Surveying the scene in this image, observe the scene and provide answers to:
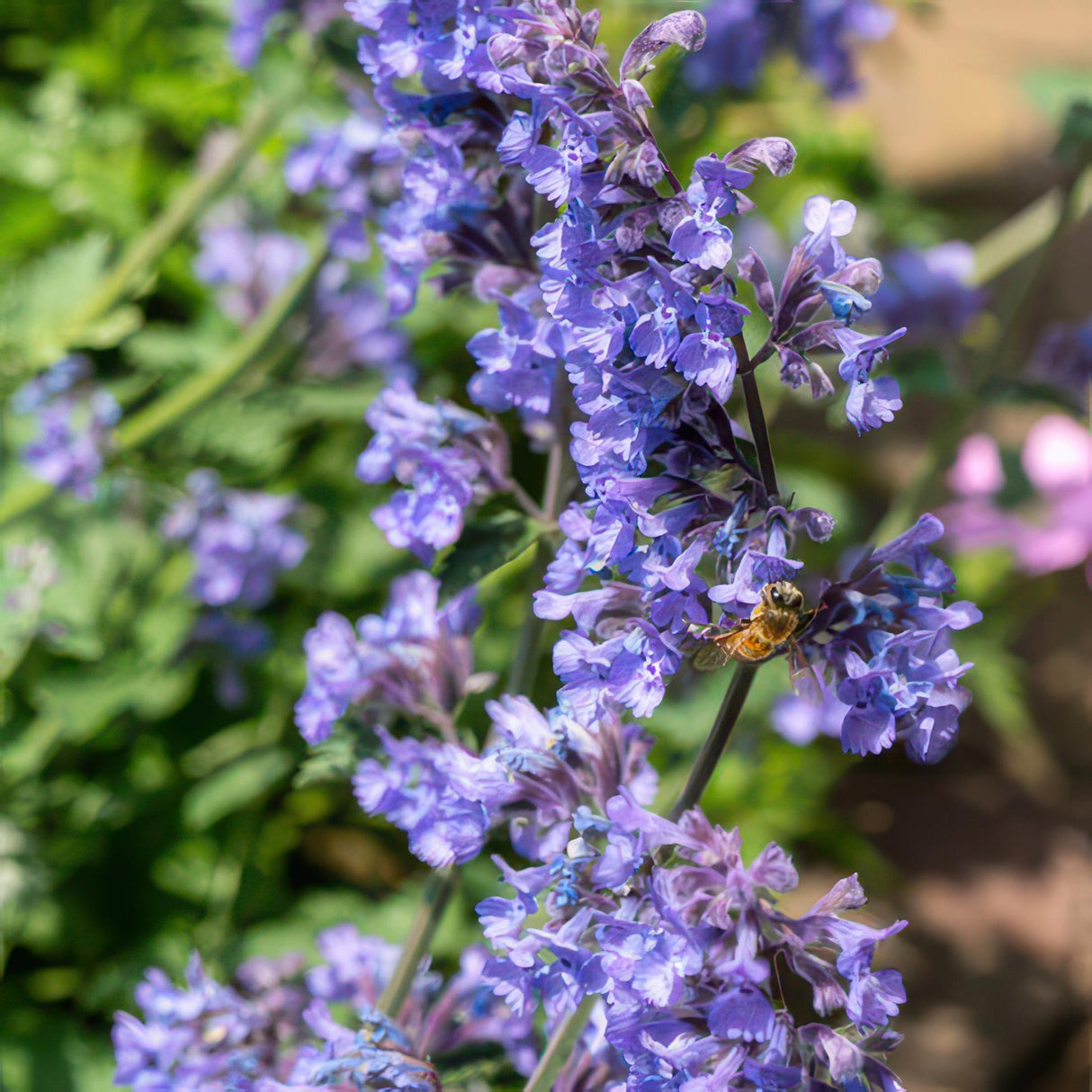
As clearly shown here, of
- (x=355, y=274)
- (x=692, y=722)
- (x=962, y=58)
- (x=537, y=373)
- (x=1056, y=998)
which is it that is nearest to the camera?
(x=537, y=373)

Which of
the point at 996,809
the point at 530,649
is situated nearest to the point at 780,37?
the point at 530,649

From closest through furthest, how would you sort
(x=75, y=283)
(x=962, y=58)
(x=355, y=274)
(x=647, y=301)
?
(x=647, y=301) < (x=75, y=283) < (x=355, y=274) < (x=962, y=58)

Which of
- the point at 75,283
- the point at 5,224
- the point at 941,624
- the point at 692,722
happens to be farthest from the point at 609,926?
the point at 5,224

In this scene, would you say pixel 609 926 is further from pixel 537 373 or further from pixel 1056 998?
pixel 1056 998

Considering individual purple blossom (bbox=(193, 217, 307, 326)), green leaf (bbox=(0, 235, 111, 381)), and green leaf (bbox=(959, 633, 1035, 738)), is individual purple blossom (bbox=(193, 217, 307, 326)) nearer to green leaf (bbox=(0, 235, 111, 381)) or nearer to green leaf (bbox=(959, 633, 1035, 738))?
green leaf (bbox=(0, 235, 111, 381))

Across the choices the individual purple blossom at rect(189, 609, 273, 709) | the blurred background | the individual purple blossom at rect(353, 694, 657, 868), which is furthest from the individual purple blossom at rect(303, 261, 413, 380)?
the individual purple blossom at rect(353, 694, 657, 868)

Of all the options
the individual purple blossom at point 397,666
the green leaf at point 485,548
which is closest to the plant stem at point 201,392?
the individual purple blossom at point 397,666
